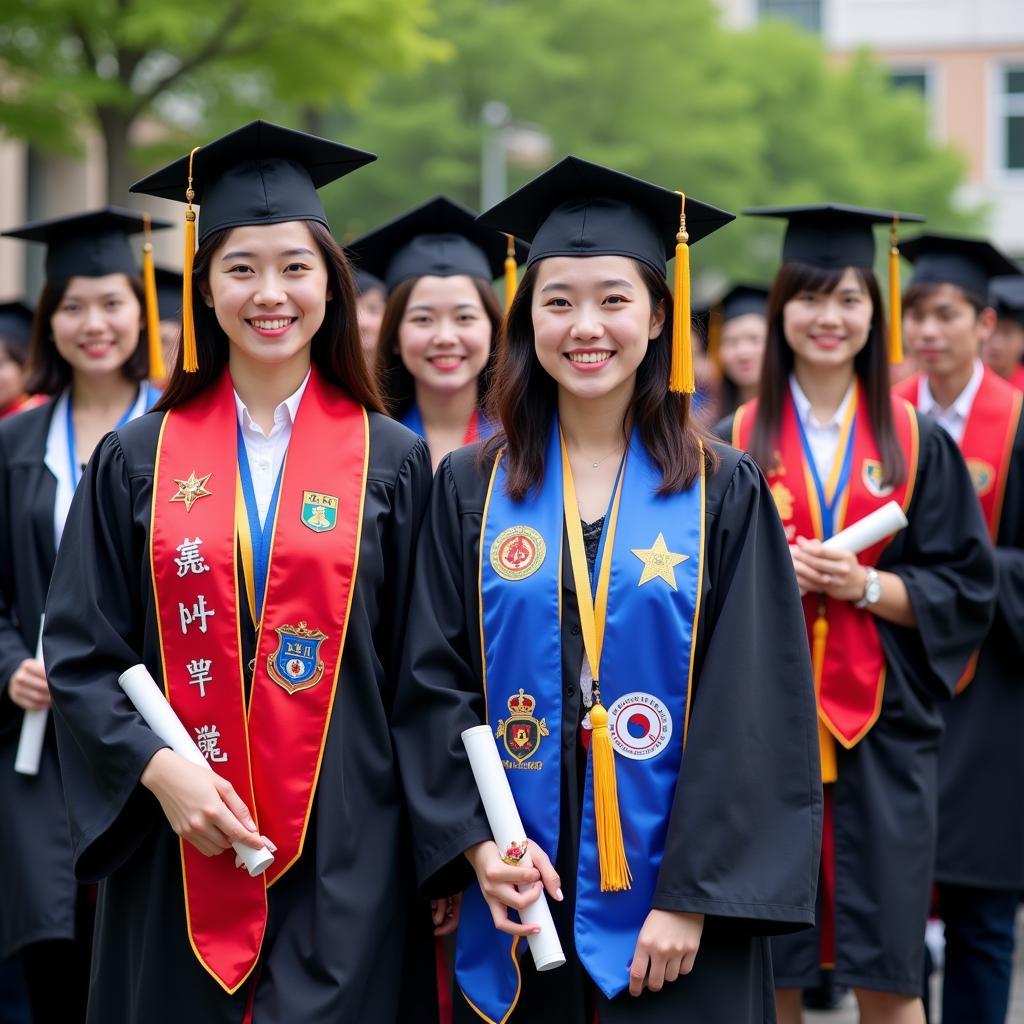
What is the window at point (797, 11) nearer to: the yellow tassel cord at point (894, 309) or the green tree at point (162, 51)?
the green tree at point (162, 51)

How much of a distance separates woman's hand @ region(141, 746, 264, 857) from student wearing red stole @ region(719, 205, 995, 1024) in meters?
1.63

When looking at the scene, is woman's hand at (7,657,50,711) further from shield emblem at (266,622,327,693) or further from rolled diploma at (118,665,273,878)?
shield emblem at (266,622,327,693)

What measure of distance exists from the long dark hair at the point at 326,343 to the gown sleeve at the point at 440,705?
34 cm

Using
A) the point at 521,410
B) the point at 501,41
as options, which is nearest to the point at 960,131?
the point at 501,41

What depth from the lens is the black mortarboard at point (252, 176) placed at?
315 cm

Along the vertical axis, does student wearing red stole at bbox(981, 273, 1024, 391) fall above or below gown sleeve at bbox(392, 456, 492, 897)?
above

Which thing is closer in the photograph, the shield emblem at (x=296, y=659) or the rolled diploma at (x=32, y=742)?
the shield emblem at (x=296, y=659)

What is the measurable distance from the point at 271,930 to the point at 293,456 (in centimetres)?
97

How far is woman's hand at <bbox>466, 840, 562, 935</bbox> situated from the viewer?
2.85m

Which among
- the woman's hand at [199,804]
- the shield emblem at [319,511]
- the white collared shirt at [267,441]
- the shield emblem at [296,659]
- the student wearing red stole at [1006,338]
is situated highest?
the student wearing red stole at [1006,338]

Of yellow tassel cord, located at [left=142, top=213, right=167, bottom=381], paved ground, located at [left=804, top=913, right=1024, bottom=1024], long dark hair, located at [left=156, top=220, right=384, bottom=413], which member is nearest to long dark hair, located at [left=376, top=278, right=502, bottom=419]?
yellow tassel cord, located at [left=142, top=213, right=167, bottom=381]

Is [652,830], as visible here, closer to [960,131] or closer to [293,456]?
[293,456]

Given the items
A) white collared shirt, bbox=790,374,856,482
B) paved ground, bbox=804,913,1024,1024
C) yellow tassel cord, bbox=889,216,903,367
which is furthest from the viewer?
paved ground, bbox=804,913,1024,1024

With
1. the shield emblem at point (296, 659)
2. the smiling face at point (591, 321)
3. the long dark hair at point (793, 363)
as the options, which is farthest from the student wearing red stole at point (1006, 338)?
the shield emblem at point (296, 659)
